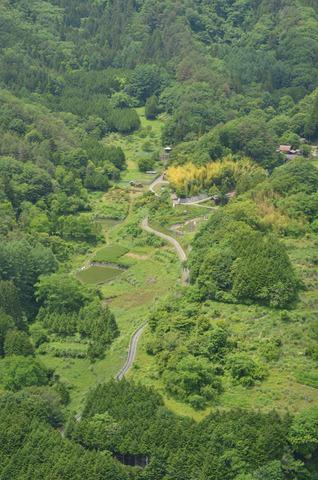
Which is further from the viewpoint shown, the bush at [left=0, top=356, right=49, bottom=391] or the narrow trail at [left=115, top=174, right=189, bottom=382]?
the narrow trail at [left=115, top=174, right=189, bottom=382]

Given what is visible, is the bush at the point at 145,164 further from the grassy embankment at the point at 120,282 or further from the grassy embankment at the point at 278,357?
the grassy embankment at the point at 278,357

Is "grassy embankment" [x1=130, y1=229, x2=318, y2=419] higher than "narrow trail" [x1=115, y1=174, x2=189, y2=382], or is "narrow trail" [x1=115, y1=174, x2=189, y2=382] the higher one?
"grassy embankment" [x1=130, y1=229, x2=318, y2=419]

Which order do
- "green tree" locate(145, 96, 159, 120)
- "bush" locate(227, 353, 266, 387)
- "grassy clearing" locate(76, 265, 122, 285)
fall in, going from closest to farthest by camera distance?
"bush" locate(227, 353, 266, 387) → "grassy clearing" locate(76, 265, 122, 285) → "green tree" locate(145, 96, 159, 120)

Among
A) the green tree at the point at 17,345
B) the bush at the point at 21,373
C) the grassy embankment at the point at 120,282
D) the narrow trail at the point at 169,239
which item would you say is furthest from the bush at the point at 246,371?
the narrow trail at the point at 169,239

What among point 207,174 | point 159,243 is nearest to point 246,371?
point 159,243

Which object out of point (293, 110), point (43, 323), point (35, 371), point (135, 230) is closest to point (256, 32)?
point (293, 110)

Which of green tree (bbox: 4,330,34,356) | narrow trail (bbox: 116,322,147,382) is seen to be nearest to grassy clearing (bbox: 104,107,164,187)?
narrow trail (bbox: 116,322,147,382)

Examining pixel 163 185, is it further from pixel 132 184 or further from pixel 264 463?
pixel 264 463

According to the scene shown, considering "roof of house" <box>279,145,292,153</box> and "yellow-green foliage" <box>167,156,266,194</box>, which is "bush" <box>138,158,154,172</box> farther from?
"roof of house" <box>279,145,292,153</box>
